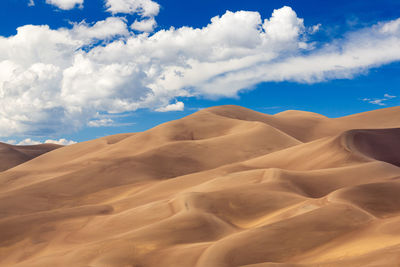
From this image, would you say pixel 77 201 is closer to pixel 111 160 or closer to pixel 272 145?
pixel 111 160

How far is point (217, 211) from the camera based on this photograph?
23.5 meters

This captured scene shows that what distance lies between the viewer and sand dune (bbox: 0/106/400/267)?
16.2 meters

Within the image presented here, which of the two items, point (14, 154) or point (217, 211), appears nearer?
point (217, 211)

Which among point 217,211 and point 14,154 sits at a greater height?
point 14,154

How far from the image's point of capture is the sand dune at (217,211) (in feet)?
53.3

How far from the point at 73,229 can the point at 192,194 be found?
8.49 m

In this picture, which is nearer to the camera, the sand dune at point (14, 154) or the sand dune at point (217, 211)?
the sand dune at point (217, 211)

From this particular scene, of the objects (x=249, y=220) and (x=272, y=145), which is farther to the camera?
(x=272, y=145)

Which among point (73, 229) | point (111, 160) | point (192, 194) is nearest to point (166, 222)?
point (192, 194)

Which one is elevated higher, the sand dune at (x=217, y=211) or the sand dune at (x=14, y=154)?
the sand dune at (x=14, y=154)

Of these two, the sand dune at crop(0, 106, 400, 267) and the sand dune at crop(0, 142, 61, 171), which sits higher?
the sand dune at crop(0, 142, 61, 171)

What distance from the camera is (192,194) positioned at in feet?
84.2

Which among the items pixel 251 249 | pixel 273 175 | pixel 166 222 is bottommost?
pixel 251 249

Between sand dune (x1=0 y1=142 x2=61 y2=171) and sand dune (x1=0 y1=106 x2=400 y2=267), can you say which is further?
sand dune (x1=0 y1=142 x2=61 y2=171)
